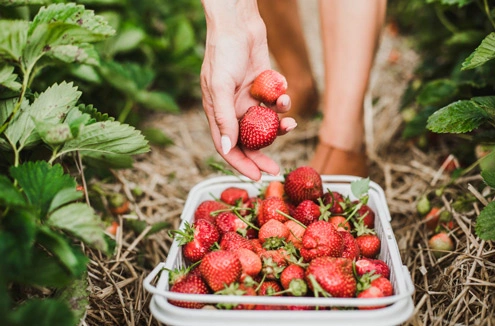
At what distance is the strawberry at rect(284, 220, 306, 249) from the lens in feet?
3.55

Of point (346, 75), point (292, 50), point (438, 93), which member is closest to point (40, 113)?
point (346, 75)

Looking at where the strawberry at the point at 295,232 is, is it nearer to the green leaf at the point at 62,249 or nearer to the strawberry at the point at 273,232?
the strawberry at the point at 273,232

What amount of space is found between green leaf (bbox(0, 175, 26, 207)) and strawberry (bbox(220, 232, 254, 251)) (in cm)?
42

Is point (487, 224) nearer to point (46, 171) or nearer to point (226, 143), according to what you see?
point (226, 143)

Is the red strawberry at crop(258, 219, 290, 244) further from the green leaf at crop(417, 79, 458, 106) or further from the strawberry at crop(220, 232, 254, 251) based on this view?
the green leaf at crop(417, 79, 458, 106)

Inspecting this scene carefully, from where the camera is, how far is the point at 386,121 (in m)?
2.05

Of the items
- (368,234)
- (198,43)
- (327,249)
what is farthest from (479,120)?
(198,43)

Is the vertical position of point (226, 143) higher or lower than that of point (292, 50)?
higher

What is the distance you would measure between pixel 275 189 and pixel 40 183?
0.60 m

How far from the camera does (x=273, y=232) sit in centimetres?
109

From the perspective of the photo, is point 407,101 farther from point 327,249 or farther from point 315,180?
point 327,249

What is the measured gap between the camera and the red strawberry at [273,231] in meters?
1.09

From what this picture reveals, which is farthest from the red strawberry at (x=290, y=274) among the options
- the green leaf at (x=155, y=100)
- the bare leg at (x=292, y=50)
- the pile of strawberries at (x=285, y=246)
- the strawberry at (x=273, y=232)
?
the bare leg at (x=292, y=50)

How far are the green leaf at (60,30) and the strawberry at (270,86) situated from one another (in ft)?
1.22
